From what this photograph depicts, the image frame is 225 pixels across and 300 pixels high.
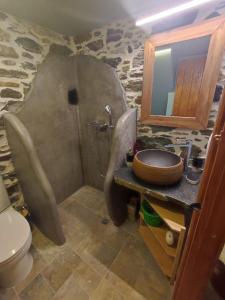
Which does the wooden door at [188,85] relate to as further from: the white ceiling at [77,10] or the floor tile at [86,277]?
the floor tile at [86,277]

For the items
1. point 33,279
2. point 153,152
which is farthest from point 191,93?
point 33,279

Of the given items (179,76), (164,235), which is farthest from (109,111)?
(164,235)

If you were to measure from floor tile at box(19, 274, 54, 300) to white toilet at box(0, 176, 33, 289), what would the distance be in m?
0.11

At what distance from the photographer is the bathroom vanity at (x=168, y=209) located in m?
0.96

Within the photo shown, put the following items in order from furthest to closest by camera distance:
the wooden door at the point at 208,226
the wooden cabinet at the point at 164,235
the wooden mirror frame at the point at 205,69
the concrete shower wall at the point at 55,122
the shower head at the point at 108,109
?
1. the shower head at the point at 108,109
2. the concrete shower wall at the point at 55,122
3. the wooden mirror frame at the point at 205,69
4. the wooden cabinet at the point at 164,235
5. the wooden door at the point at 208,226

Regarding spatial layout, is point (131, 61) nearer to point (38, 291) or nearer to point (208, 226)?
point (208, 226)

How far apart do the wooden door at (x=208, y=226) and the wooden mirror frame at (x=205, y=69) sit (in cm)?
88

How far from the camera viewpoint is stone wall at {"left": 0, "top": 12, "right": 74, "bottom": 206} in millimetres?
1295

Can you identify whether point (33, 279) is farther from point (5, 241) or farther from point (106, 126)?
point (106, 126)

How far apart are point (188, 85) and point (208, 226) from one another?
3.65 feet

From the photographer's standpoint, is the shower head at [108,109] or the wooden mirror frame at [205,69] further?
the shower head at [108,109]

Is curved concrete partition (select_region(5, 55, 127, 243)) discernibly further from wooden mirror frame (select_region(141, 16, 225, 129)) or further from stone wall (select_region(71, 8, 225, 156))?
wooden mirror frame (select_region(141, 16, 225, 129))

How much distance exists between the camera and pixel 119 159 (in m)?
1.40

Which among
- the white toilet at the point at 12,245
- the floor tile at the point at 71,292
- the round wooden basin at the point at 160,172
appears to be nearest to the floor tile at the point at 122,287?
the floor tile at the point at 71,292
